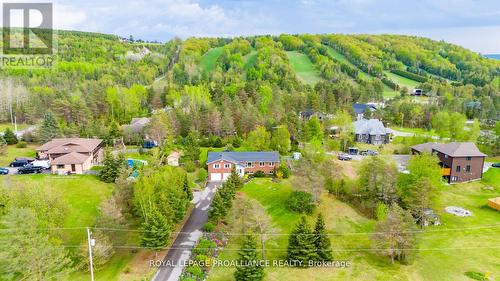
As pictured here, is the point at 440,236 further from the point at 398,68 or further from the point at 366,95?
the point at 398,68

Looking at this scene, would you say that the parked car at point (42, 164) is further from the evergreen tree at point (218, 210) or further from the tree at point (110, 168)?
the evergreen tree at point (218, 210)

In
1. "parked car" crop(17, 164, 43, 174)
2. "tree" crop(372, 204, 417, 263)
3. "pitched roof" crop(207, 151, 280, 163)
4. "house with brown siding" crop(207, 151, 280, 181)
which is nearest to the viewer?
"tree" crop(372, 204, 417, 263)

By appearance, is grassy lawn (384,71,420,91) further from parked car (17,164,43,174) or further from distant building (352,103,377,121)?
parked car (17,164,43,174)

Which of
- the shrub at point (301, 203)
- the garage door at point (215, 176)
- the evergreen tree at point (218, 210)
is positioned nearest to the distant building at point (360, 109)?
the garage door at point (215, 176)

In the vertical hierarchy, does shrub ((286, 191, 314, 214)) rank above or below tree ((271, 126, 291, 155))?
below

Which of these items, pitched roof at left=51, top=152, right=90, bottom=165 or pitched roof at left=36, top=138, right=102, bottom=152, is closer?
pitched roof at left=51, top=152, right=90, bottom=165

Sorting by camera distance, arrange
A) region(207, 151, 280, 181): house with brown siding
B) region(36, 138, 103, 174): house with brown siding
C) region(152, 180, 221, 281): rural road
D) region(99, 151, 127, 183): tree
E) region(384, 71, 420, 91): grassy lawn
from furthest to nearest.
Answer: region(384, 71, 420, 91): grassy lawn < region(207, 151, 280, 181): house with brown siding < region(36, 138, 103, 174): house with brown siding < region(99, 151, 127, 183): tree < region(152, 180, 221, 281): rural road

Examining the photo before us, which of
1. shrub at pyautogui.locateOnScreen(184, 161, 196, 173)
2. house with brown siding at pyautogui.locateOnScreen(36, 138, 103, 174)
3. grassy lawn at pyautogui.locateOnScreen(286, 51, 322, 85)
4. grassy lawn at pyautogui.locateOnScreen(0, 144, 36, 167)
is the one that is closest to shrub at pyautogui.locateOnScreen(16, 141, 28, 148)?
grassy lawn at pyautogui.locateOnScreen(0, 144, 36, 167)

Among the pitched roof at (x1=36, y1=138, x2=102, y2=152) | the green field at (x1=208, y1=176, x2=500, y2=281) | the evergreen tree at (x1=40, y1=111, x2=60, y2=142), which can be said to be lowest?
the green field at (x1=208, y1=176, x2=500, y2=281)
